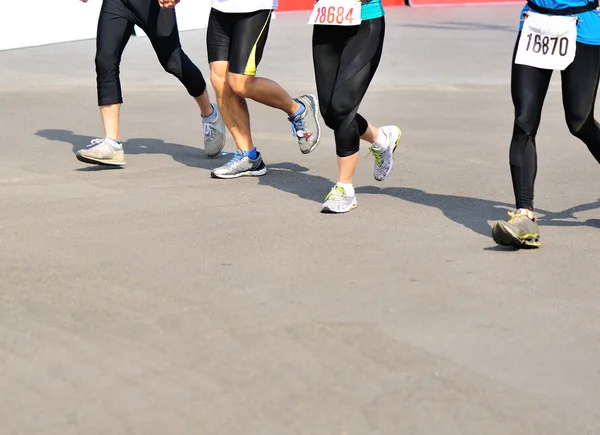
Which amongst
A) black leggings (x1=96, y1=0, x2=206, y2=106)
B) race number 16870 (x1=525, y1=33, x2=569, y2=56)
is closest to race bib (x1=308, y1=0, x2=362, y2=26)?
race number 16870 (x1=525, y1=33, x2=569, y2=56)

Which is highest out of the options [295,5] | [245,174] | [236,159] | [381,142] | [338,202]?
[381,142]

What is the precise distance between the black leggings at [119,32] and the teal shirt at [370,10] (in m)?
2.24

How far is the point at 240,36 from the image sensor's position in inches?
306

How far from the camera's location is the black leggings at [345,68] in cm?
684

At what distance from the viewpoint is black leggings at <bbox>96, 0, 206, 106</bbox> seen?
846cm

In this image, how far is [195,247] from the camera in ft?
19.7

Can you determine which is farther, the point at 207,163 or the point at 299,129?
the point at 207,163

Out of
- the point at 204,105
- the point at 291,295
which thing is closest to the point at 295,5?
the point at 204,105

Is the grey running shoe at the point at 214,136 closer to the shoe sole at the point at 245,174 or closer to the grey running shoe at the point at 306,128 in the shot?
the shoe sole at the point at 245,174

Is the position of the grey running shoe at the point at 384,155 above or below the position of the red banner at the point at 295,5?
above

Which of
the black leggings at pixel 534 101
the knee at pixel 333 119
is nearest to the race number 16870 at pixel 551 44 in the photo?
the black leggings at pixel 534 101

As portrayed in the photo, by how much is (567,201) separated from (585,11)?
65.1 inches

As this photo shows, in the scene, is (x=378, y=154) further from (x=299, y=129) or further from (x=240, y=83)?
(x=240, y=83)

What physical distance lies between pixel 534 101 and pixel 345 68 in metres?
1.19
